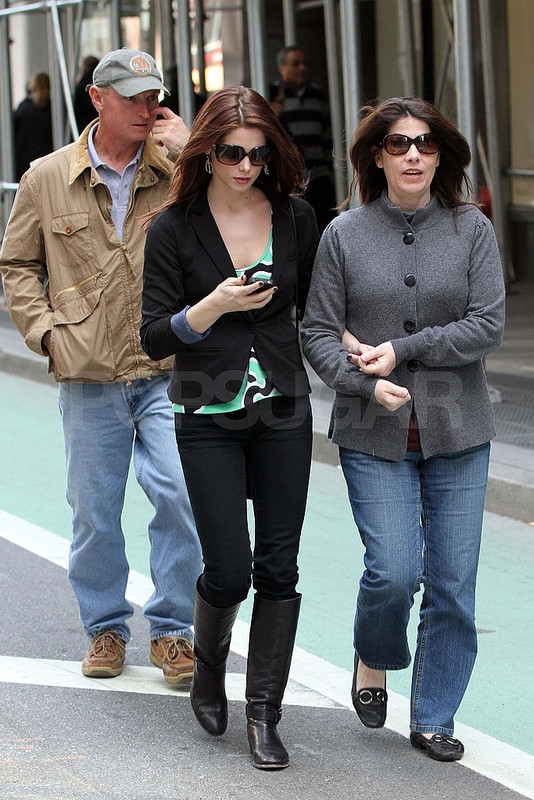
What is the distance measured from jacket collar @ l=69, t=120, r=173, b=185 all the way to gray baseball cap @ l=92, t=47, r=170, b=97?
7.6 inches

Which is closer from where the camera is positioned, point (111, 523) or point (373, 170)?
point (373, 170)

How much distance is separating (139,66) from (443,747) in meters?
2.25

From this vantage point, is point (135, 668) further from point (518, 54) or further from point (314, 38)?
point (314, 38)

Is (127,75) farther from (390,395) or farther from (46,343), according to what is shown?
(390,395)

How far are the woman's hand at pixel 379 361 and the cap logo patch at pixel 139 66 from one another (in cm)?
132

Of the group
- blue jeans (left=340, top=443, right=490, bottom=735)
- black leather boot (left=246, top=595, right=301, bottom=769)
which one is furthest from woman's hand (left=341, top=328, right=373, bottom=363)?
black leather boot (left=246, top=595, right=301, bottom=769)

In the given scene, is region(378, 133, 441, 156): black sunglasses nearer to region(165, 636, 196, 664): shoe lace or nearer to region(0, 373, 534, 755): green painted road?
region(0, 373, 534, 755): green painted road

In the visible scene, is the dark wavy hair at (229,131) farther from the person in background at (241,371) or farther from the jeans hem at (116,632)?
the jeans hem at (116,632)

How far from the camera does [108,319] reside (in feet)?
14.4

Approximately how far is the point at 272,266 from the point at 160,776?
4.65ft

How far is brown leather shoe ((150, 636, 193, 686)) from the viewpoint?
14.5 feet

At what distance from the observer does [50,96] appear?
1516 centimetres

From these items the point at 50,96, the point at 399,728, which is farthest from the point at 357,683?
the point at 50,96

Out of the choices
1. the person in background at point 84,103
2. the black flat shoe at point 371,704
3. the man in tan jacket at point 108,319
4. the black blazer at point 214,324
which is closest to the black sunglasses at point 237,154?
the black blazer at point 214,324
